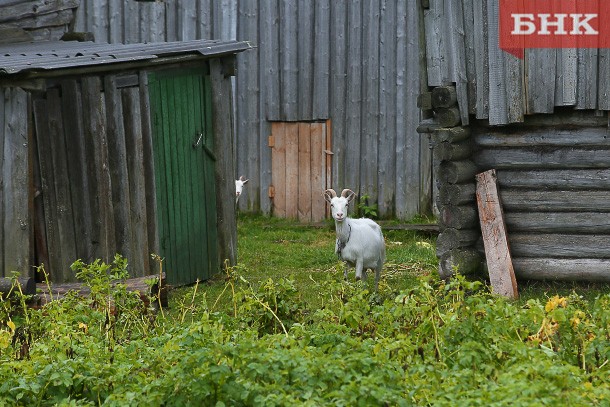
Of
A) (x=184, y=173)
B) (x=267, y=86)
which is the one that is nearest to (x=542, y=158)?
(x=184, y=173)

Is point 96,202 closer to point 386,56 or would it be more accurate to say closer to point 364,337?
point 364,337

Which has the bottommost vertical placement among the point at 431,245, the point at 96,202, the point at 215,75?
the point at 431,245

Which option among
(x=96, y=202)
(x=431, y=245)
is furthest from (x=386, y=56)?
(x=96, y=202)

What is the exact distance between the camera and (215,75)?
48.7 feet

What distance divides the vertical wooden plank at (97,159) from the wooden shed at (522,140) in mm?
3473

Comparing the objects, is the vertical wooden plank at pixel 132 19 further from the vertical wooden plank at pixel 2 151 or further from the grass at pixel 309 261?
the vertical wooden plank at pixel 2 151

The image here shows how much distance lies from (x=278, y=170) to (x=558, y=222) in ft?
24.7

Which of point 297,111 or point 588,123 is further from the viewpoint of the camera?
point 297,111

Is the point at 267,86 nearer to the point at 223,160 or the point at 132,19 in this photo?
the point at 132,19

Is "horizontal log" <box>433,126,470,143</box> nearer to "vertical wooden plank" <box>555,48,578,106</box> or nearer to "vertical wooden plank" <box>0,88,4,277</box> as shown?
"vertical wooden plank" <box>555,48,578,106</box>

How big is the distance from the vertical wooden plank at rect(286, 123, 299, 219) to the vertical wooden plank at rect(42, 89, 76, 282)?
755 cm

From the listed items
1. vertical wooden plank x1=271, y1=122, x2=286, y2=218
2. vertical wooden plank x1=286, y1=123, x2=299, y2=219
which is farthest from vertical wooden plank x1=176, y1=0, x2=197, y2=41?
vertical wooden plank x1=286, y1=123, x2=299, y2=219

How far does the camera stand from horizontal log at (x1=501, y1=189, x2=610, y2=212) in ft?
42.7

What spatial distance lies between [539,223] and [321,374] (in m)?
7.01
